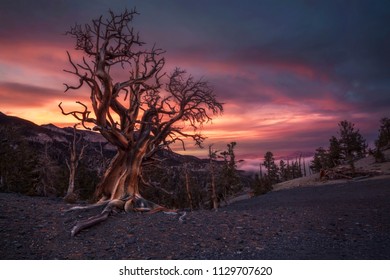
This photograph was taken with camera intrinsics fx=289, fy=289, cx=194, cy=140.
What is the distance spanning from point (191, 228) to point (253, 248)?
2.00 metres

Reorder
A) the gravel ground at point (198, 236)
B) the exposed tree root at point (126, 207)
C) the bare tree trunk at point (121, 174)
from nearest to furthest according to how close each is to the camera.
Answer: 1. the gravel ground at point (198, 236)
2. the exposed tree root at point (126, 207)
3. the bare tree trunk at point (121, 174)

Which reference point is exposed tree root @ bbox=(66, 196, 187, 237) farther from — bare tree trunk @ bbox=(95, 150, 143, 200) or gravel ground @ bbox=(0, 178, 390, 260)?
bare tree trunk @ bbox=(95, 150, 143, 200)

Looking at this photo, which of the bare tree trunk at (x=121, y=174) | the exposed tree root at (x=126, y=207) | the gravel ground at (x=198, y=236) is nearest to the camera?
the gravel ground at (x=198, y=236)

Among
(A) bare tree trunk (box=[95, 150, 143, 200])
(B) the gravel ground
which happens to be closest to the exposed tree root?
(B) the gravel ground

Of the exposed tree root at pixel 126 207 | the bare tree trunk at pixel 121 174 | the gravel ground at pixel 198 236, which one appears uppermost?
the bare tree trunk at pixel 121 174

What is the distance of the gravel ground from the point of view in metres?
5.42

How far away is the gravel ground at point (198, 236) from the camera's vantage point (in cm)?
542

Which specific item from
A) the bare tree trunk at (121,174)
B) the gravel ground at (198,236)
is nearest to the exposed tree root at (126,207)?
the gravel ground at (198,236)

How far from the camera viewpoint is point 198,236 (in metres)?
6.55

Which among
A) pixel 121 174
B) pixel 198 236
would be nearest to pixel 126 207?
pixel 121 174

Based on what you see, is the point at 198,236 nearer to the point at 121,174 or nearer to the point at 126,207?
the point at 126,207

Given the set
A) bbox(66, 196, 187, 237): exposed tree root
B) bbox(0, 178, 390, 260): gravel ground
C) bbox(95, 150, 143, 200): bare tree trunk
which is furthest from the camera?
bbox(95, 150, 143, 200): bare tree trunk

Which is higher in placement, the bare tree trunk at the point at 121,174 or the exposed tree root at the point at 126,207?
the bare tree trunk at the point at 121,174

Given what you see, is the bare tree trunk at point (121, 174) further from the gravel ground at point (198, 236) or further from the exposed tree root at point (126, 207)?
the gravel ground at point (198, 236)
